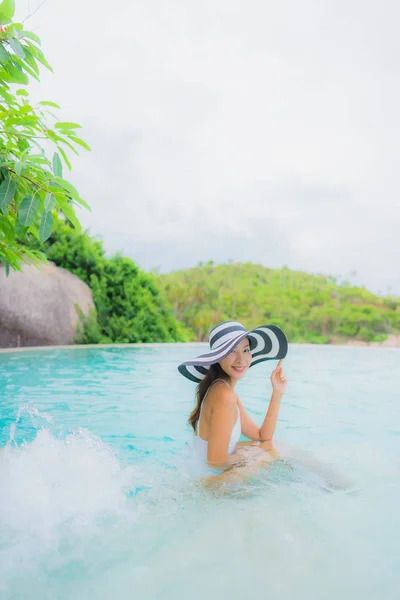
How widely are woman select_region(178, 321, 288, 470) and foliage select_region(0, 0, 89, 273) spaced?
123 cm

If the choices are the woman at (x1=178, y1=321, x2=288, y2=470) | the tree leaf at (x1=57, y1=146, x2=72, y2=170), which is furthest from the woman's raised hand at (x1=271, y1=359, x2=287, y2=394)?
the tree leaf at (x1=57, y1=146, x2=72, y2=170)

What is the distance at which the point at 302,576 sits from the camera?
7.01 ft

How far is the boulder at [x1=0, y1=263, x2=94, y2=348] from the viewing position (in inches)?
461

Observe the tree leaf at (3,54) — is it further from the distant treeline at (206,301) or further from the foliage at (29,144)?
the distant treeline at (206,301)

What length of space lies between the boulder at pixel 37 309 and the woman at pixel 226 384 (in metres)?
9.00

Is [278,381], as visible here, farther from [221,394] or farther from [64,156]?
[64,156]

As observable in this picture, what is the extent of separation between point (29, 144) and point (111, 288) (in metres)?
11.2

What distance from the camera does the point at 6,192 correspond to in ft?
6.57

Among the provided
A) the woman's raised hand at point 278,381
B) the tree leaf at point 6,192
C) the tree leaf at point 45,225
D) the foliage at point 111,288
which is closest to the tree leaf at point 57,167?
the tree leaf at point 45,225

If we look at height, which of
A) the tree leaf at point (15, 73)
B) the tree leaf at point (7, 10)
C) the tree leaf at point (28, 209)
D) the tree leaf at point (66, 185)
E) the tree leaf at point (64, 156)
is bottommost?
the tree leaf at point (28, 209)

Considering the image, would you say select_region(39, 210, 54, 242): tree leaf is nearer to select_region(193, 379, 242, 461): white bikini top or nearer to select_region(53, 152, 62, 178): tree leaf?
select_region(53, 152, 62, 178): tree leaf

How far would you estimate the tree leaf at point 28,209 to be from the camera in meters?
1.84

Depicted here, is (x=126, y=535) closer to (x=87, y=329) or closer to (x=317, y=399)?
(x=317, y=399)

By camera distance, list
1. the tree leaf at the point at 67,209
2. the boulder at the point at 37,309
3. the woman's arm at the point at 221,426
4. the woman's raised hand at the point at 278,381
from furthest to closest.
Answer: the boulder at the point at 37,309 < the woman's raised hand at the point at 278,381 < the woman's arm at the point at 221,426 < the tree leaf at the point at 67,209
